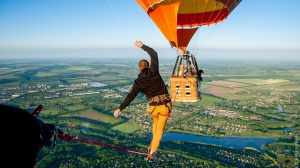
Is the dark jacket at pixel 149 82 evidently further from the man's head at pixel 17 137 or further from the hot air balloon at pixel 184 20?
the man's head at pixel 17 137

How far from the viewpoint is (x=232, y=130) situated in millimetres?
32906

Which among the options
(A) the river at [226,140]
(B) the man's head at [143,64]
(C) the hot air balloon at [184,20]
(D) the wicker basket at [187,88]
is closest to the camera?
(B) the man's head at [143,64]

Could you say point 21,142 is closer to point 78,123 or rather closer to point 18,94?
point 78,123

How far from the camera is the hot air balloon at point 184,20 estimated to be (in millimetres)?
6285

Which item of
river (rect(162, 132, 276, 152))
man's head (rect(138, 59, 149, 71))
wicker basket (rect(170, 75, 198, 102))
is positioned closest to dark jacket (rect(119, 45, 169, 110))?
man's head (rect(138, 59, 149, 71))

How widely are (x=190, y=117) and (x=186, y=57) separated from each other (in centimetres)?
3308

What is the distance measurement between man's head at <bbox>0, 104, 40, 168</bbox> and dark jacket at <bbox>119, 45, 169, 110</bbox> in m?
3.06

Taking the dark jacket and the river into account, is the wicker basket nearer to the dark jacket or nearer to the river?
the dark jacket

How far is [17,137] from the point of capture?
742 millimetres

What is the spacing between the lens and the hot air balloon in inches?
247

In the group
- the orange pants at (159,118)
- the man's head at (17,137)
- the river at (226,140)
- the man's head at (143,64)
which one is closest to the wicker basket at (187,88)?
the orange pants at (159,118)

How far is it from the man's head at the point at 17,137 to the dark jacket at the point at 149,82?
3.06 meters

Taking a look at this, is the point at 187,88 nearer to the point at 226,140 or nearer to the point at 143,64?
the point at 143,64

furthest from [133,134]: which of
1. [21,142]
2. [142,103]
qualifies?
[21,142]
